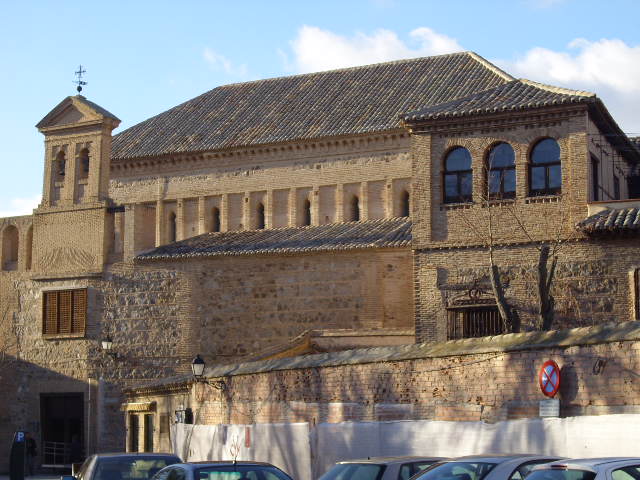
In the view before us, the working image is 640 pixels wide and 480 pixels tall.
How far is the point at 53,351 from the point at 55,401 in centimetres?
165

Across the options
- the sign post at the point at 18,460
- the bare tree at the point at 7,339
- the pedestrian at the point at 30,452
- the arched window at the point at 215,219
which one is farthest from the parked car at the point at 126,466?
the arched window at the point at 215,219

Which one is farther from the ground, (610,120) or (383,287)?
(610,120)

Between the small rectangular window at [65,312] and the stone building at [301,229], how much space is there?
0.08 m

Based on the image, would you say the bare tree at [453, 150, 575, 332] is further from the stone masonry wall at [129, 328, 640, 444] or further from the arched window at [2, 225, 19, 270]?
the arched window at [2, 225, 19, 270]

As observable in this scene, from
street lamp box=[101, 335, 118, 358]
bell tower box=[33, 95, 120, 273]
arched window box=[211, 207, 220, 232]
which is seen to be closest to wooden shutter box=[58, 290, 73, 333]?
bell tower box=[33, 95, 120, 273]

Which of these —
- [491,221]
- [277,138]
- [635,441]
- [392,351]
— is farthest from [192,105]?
[635,441]

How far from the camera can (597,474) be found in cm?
981

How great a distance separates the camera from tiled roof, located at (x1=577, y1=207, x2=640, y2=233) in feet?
85.5

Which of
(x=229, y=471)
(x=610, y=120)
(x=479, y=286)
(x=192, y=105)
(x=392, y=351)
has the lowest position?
(x=229, y=471)

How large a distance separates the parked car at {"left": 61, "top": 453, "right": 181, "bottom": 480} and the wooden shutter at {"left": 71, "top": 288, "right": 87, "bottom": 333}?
20.8m

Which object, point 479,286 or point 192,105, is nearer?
point 479,286

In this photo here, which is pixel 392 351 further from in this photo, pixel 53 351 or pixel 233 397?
pixel 53 351

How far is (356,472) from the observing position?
13883mm

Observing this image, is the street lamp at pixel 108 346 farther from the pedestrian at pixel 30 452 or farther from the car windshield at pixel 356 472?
the car windshield at pixel 356 472
